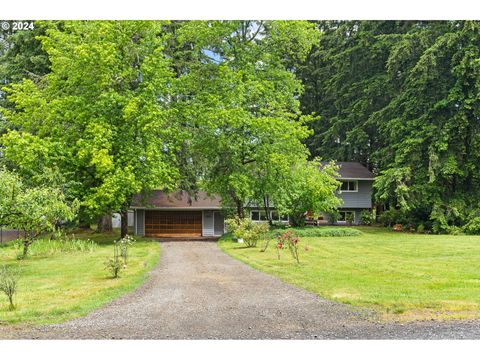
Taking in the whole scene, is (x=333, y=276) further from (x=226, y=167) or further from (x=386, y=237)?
(x=226, y=167)

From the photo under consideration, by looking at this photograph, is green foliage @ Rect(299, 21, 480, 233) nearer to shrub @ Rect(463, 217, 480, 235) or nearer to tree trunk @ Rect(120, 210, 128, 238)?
shrub @ Rect(463, 217, 480, 235)

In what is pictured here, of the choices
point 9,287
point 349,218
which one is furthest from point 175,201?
point 9,287

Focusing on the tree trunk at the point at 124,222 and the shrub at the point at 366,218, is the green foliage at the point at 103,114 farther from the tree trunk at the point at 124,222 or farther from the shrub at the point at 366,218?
the shrub at the point at 366,218

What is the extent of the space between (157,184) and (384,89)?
A: 23.3 ft

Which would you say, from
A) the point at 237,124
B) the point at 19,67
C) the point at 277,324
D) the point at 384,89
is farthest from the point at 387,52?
the point at 19,67

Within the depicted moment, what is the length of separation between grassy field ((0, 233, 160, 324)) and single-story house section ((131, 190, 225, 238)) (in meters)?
4.48

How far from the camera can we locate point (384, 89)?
8406 millimetres

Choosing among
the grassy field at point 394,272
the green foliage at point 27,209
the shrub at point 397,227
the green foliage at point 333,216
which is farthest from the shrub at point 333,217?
the green foliage at point 27,209

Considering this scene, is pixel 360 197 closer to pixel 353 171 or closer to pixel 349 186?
pixel 349 186

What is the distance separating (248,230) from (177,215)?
671cm

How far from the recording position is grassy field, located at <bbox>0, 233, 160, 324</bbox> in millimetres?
6098

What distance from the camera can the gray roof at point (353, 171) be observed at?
8062 mm

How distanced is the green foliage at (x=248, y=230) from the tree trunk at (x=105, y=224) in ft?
10.4
